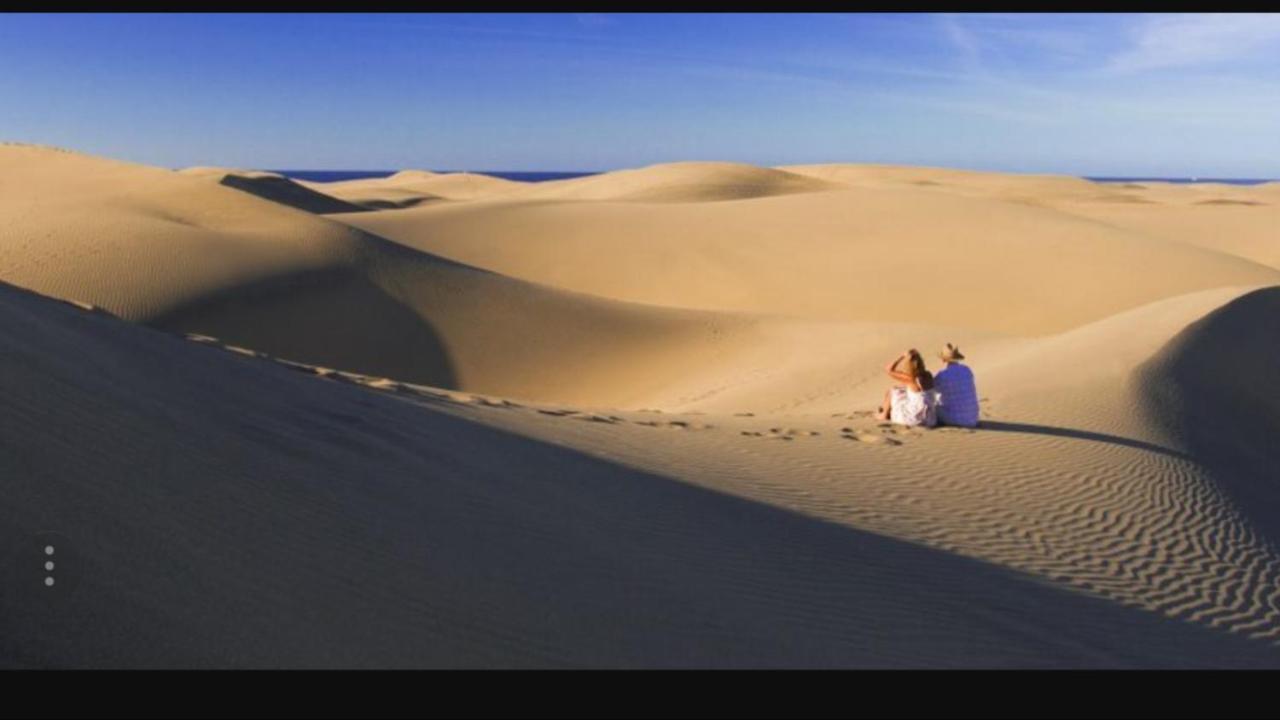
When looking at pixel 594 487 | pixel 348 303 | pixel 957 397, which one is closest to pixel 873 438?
pixel 957 397

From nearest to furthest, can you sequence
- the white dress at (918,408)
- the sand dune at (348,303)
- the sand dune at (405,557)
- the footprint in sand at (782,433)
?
the sand dune at (405,557) < the footprint in sand at (782,433) < the white dress at (918,408) < the sand dune at (348,303)

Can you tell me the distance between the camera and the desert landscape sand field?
3568mm

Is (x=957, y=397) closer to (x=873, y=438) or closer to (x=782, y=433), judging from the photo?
(x=873, y=438)

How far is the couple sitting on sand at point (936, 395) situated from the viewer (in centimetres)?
930

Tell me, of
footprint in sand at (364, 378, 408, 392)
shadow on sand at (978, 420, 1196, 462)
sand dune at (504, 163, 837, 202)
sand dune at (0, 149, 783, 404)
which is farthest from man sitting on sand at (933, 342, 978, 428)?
sand dune at (504, 163, 837, 202)

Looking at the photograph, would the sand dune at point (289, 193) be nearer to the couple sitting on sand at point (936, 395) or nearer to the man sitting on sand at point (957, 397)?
the couple sitting on sand at point (936, 395)

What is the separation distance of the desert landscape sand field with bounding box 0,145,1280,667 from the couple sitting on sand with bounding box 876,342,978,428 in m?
0.26

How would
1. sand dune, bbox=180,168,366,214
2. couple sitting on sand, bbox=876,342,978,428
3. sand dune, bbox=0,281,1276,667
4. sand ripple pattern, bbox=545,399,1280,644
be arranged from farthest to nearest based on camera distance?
1. sand dune, bbox=180,168,366,214
2. couple sitting on sand, bbox=876,342,978,428
3. sand ripple pattern, bbox=545,399,1280,644
4. sand dune, bbox=0,281,1276,667

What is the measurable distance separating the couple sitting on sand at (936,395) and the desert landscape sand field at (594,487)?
0.86 feet

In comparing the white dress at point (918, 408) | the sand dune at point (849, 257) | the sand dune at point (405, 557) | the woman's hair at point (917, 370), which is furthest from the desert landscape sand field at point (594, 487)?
the sand dune at point (849, 257)

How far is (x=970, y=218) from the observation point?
3434 cm

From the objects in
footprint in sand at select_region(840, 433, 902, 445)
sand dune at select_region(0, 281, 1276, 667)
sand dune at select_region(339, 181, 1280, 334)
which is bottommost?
sand dune at select_region(0, 281, 1276, 667)

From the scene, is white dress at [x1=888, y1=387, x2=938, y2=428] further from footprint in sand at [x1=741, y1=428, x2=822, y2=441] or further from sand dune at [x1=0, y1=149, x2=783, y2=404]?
sand dune at [x1=0, y1=149, x2=783, y2=404]

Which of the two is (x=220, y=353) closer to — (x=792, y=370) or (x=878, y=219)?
(x=792, y=370)
